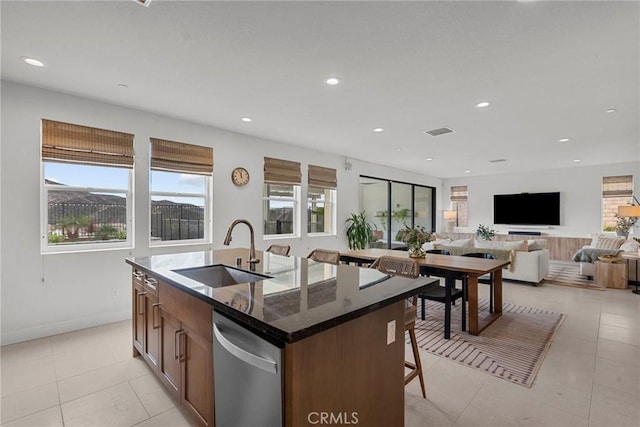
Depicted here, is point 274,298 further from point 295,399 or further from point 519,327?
point 519,327

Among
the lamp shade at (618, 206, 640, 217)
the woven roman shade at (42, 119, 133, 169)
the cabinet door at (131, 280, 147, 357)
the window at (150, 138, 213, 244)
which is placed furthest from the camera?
the lamp shade at (618, 206, 640, 217)

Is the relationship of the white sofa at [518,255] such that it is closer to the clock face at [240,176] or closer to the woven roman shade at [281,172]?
the woven roman shade at [281,172]

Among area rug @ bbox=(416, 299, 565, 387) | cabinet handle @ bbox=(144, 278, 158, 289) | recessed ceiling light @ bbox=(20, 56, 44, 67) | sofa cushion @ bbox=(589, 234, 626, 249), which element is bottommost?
area rug @ bbox=(416, 299, 565, 387)

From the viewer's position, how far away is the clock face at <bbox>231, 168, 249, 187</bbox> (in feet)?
16.0

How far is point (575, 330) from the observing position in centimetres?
352

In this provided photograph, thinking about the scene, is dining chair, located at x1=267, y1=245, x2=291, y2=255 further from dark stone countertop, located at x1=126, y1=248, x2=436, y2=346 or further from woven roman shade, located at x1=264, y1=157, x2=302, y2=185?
woven roman shade, located at x1=264, y1=157, x2=302, y2=185

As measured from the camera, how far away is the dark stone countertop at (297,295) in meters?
1.20

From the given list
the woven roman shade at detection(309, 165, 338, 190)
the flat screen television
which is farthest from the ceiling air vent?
the flat screen television

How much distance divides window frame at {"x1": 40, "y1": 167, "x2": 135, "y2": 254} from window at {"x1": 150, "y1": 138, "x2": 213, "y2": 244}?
256 mm

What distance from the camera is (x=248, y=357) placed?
50.8 inches

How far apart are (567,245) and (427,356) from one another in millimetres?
7525

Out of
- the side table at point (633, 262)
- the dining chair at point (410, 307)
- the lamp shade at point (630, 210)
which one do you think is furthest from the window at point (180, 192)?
the lamp shade at point (630, 210)

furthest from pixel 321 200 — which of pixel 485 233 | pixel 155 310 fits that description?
pixel 485 233

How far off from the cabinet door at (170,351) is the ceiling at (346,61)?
78.2 inches
